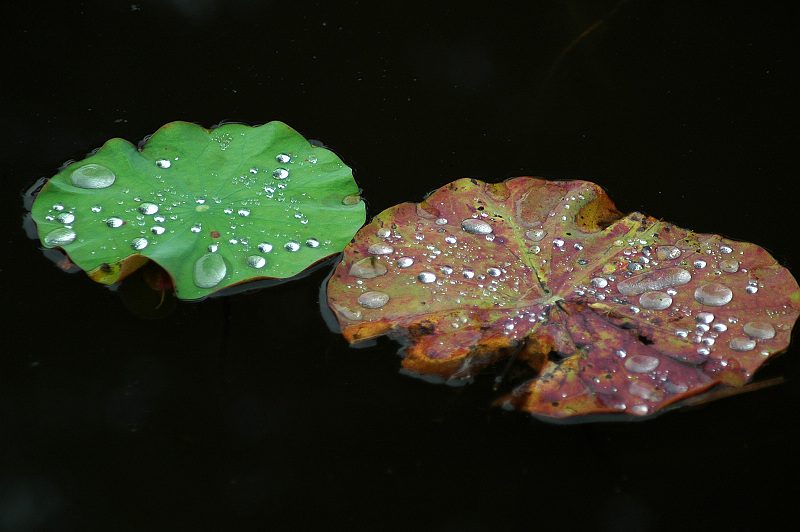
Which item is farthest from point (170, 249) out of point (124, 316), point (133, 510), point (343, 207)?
point (133, 510)

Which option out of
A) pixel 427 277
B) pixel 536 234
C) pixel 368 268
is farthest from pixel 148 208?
pixel 536 234

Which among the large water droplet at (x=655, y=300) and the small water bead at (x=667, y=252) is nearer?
the large water droplet at (x=655, y=300)

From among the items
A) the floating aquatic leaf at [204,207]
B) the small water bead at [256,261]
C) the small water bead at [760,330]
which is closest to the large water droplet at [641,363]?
the small water bead at [760,330]

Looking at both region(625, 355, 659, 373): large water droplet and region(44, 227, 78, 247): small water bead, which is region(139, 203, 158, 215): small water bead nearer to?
region(44, 227, 78, 247): small water bead

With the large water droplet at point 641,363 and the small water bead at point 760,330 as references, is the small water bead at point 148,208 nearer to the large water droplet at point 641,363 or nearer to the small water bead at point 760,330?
the large water droplet at point 641,363

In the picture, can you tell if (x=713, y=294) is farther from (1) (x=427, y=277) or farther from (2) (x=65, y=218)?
(2) (x=65, y=218)
